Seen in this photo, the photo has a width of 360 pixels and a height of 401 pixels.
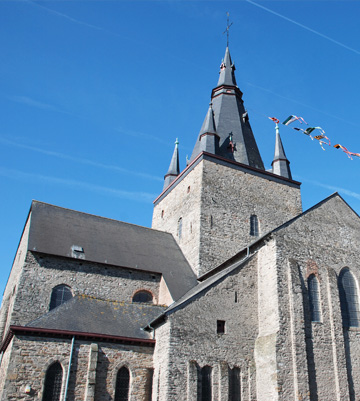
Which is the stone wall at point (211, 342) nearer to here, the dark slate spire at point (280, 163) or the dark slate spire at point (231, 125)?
the dark slate spire at point (231, 125)

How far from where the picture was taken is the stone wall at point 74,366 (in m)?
12.3

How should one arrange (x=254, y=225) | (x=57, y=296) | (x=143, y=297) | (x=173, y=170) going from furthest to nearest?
(x=173, y=170), (x=254, y=225), (x=143, y=297), (x=57, y=296)

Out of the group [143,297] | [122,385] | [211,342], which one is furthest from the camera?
[143,297]

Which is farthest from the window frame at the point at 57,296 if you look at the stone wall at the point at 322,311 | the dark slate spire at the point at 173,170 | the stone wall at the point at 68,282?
the dark slate spire at the point at 173,170

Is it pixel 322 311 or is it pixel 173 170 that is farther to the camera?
pixel 173 170

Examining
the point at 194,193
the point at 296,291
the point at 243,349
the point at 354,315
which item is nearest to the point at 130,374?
the point at 243,349

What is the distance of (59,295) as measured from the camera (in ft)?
54.3

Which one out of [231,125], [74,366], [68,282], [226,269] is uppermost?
[231,125]

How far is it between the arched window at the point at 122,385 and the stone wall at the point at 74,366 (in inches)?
5.1

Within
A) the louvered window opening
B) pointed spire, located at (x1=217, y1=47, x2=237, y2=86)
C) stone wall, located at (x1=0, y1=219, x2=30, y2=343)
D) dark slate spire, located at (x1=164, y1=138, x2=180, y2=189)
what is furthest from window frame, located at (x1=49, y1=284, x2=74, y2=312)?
pointed spire, located at (x1=217, y1=47, x2=237, y2=86)

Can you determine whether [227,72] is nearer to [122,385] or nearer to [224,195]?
[224,195]

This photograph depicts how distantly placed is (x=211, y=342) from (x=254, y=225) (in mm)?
9573

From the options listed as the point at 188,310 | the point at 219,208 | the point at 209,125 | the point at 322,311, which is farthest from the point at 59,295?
the point at 209,125

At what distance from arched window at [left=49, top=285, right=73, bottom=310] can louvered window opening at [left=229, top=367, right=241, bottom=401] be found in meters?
6.95
